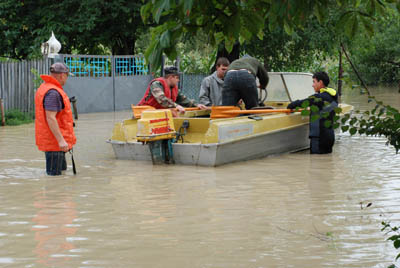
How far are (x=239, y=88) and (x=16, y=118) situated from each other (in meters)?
8.26

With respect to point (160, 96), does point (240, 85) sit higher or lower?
higher

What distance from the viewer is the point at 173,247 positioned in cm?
570

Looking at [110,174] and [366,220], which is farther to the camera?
[110,174]

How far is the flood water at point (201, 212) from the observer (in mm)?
5465

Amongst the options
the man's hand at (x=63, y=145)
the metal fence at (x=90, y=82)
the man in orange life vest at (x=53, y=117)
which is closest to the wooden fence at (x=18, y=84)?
the metal fence at (x=90, y=82)

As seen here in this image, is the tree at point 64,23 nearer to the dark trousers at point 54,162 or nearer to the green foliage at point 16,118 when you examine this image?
the green foliage at point 16,118

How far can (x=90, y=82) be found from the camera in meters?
Result: 21.8

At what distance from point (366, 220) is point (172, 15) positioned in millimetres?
3772

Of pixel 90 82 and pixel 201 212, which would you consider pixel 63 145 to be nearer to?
pixel 201 212

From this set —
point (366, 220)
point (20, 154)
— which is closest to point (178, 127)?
point (20, 154)

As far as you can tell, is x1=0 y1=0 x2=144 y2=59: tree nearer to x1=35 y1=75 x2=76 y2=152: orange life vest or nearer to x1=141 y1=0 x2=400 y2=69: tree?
x1=35 y1=75 x2=76 y2=152: orange life vest

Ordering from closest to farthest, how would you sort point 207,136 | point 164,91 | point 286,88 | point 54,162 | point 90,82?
point 54,162 → point 207,136 → point 164,91 → point 286,88 → point 90,82

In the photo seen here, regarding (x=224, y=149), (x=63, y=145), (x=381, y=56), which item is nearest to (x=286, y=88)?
(x=224, y=149)

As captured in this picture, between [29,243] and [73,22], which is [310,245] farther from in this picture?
[73,22]
